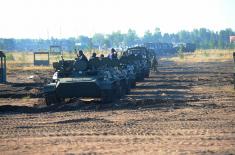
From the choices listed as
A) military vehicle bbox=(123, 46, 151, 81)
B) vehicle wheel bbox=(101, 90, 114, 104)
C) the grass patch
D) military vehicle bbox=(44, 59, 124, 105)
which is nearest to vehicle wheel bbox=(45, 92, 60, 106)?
military vehicle bbox=(44, 59, 124, 105)

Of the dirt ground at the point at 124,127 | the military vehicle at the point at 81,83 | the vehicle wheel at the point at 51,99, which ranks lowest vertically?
the dirt ground at the point at 124,127

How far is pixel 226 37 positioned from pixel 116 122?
164642mm

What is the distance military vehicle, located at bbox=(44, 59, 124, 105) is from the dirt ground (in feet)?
1.30

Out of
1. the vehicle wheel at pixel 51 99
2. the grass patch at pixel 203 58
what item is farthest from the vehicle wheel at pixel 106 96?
the grass patch at pixel 203 58

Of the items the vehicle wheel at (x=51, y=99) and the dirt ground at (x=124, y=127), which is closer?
the dirt ground at (x=124, y=127)

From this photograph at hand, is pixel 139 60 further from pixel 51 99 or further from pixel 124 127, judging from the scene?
pixel 124 127

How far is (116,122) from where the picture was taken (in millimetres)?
14242

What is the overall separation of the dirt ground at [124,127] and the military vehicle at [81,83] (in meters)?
0.40

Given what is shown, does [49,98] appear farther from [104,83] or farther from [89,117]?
[89,117]

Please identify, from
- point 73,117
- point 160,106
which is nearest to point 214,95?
point 160,106

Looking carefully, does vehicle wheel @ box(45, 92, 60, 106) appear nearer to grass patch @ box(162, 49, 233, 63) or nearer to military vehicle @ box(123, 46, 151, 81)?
military vehicle @ box(123, 46, 151, 81)

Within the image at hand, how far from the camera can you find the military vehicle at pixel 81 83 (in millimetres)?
18844

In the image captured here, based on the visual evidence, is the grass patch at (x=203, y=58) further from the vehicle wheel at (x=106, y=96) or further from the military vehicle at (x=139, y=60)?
the vehicle wheel at (x=106, y=96)

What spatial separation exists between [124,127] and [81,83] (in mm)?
5753
